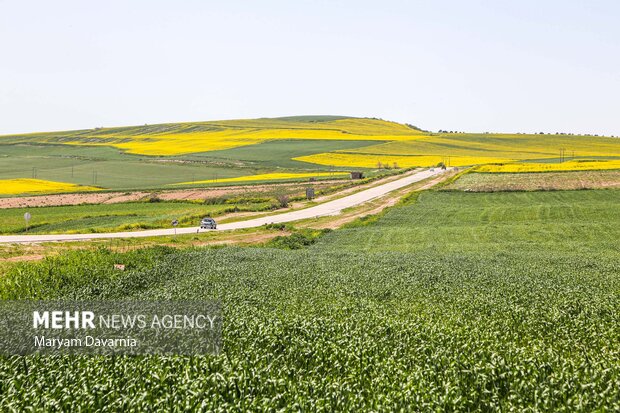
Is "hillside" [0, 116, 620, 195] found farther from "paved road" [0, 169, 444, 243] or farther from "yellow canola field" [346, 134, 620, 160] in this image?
"paved road" [0, 169, 444, 243]

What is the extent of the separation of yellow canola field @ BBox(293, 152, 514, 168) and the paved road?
32611 millimetres

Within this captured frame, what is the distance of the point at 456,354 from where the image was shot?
13742mm

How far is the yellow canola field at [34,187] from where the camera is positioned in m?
96.7

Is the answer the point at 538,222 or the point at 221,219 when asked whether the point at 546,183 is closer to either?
the point at 538,222

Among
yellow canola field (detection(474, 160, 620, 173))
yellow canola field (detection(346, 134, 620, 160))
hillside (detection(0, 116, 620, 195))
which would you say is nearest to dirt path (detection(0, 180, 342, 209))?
hillside (detection(0, 116, 620, 195))

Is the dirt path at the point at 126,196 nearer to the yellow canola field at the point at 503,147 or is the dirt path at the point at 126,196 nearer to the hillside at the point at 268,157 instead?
the hillside at the point at 268,157

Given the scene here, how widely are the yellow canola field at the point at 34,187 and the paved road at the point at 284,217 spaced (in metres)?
49.6

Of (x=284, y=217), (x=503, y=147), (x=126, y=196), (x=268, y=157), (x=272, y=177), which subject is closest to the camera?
(x=284, y=217)

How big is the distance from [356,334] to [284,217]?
49364 mm

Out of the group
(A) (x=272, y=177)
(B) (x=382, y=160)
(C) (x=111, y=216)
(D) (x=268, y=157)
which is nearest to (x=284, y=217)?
(C) (x=111, y=216)

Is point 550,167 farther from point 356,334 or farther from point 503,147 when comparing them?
point 356,334

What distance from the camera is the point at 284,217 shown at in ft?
213

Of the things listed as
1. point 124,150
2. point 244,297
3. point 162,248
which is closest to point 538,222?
point 162,248

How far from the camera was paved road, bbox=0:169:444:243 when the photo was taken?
4884 cm
